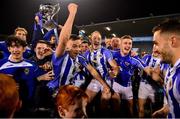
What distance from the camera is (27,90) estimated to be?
14.4 feet

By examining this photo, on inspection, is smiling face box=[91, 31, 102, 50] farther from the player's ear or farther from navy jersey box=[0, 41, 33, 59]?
the player's ear

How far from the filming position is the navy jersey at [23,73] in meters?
4.18

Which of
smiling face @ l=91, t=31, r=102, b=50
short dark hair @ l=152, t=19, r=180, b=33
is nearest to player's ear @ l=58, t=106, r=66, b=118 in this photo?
short dark hair @ l=152, t=19, r=180, b=33

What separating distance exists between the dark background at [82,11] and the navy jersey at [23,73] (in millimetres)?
743

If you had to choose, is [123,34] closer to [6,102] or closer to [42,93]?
[42,93]

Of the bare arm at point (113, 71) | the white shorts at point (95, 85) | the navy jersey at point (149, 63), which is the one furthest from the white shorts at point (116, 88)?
the navy jersey at point (149, 63)

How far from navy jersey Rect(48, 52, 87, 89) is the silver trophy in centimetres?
50

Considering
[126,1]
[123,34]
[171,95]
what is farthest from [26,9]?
[171,95]

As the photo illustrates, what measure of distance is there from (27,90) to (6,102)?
10.1 feet

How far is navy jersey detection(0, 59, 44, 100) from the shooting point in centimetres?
418

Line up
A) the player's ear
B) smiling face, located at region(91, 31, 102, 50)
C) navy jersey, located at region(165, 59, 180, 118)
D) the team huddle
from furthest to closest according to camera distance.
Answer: smiling face, located at region(91, 31, 102, 50) → the team huddle → navy jersey, located at region(165, 59, 180, 118) → the player's ear

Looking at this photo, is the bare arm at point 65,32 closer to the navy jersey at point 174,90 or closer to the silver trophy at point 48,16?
the silver trophy at point 48,16

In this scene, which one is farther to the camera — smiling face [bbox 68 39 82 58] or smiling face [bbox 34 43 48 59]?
smiling face [bbox 68 39 82 58]

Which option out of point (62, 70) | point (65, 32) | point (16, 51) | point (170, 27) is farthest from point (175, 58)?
point (62, 70)
